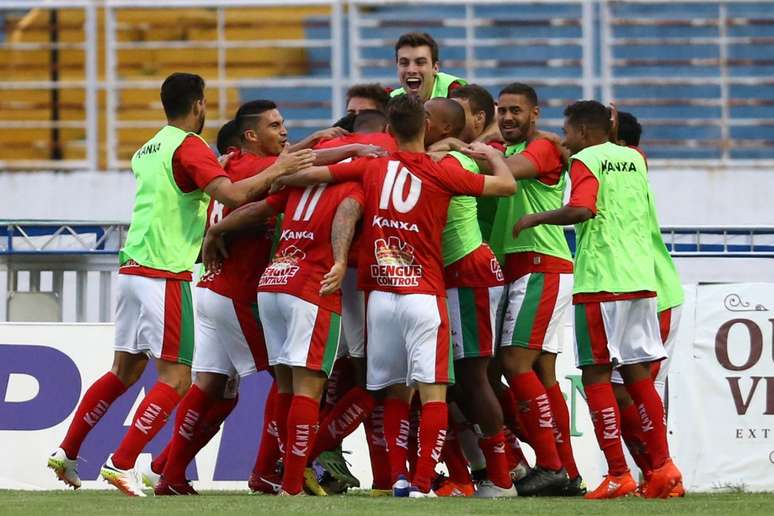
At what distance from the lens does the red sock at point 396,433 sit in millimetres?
8289

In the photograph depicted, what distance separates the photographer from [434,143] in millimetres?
8703

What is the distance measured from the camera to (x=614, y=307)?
8.35 m

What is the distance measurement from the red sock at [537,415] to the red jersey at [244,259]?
4.84ft

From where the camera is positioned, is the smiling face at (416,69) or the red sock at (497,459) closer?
the red sock at (497,459)

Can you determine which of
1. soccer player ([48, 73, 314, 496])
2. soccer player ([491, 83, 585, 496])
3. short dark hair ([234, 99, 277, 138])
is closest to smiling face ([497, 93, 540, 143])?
soccer player ([491, 83, 585, 496])

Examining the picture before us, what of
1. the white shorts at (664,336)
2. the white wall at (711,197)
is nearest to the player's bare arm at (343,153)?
the white shorts at (664,336)

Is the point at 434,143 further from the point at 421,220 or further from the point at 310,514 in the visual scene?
the point at 310,514

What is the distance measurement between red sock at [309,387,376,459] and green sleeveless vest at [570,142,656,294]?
4.13 ft

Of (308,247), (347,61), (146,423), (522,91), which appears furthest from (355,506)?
(347,61)

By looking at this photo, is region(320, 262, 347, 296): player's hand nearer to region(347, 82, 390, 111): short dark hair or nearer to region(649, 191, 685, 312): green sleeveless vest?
region(347, 82, 390, 111): short dark hair

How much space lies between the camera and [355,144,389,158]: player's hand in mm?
8359

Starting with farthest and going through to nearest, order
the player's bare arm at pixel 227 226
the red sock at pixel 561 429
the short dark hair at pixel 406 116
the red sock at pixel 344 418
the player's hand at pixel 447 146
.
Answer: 1. the red sock at pixel 561 429
2. the red sock at pixel 344 418
3. the player's bare arm at pixel 227 226
4. the player's hand at pixel 447 146
5. the short dark hair at pixel 406 116

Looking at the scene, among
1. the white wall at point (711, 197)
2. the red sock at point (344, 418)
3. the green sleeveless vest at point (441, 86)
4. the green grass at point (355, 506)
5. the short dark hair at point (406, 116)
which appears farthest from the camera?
the white wall at point (711, 197)

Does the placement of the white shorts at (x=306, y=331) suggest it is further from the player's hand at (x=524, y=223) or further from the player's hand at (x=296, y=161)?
the player's hand at (x=524, y=223)
